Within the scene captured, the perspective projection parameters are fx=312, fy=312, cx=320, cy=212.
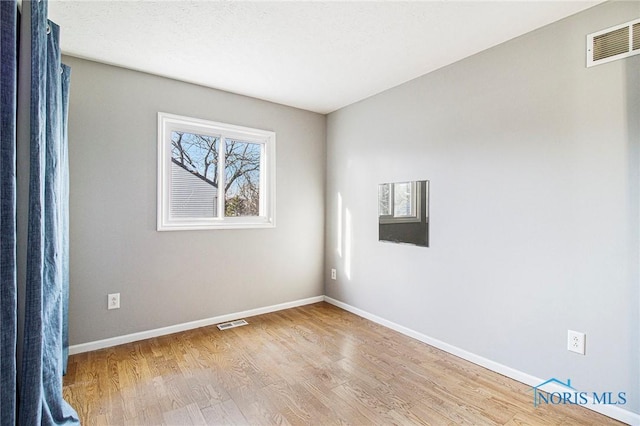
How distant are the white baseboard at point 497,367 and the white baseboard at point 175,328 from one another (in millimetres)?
778

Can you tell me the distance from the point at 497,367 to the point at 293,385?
1517 millimetres

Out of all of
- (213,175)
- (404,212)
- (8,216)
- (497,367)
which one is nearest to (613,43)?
(404,212)

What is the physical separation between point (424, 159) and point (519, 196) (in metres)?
0.88

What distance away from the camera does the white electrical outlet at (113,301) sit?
271 cm

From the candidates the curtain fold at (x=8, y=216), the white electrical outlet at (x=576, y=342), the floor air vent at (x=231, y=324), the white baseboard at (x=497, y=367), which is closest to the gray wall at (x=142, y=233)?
the floor air vent at (x=231, y=324)

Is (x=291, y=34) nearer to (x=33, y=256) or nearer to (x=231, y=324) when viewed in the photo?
(x=33, y=256)

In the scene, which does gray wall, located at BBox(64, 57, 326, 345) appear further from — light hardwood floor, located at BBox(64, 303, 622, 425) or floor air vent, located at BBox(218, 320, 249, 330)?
light hardwood floor, located at BBox(64, 303, 622, 425)

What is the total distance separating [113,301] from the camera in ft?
8.93

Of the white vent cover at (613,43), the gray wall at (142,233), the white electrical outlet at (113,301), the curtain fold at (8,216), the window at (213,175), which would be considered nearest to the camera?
the curtain fold at (8,216)

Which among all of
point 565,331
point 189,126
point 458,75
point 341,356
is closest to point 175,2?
point 189,126

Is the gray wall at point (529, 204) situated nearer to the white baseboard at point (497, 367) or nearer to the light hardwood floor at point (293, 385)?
the white baseboard at point (497, 367)

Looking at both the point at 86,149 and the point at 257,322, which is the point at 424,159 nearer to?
the point at 257,322

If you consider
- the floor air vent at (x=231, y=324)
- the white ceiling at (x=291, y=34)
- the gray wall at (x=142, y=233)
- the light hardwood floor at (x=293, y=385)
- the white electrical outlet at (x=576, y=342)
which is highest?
the white ceiling at (x=291, y=34)

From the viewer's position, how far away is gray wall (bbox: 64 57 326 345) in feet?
8.50
